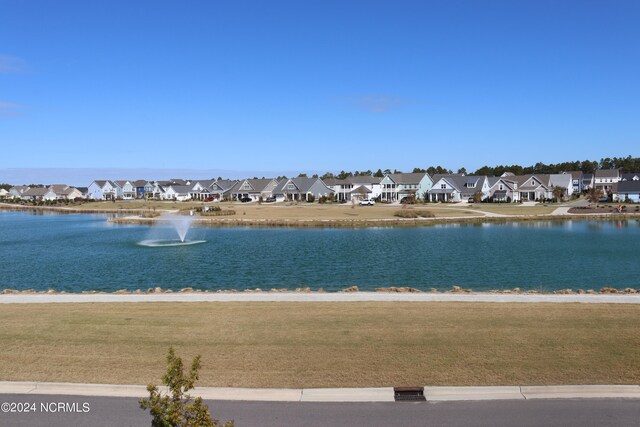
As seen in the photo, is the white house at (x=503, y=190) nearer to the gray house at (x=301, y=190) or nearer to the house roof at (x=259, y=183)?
the gray house at (x=301, y=190)

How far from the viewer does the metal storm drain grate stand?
1047 centimetres

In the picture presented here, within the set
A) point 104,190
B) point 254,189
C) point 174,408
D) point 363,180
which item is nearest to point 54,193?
point 104,190

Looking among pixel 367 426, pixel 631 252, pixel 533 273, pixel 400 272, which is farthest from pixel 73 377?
pixel 631 252

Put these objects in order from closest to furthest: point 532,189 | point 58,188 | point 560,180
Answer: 1. point 532,189
2. point 560,180
3. point 58,188

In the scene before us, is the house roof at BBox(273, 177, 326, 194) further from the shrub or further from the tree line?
the shrub

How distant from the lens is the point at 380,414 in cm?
983

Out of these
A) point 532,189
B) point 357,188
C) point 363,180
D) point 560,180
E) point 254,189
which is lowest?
point 532,189

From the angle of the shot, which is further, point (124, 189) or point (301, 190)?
point (124, 189)

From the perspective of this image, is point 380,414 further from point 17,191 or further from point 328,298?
point 17,191

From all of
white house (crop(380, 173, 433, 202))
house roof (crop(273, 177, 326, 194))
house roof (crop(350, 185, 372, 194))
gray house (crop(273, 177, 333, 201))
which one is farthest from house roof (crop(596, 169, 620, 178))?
house roof (crop(273, 177, 326, 194))

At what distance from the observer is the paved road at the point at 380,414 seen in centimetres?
948

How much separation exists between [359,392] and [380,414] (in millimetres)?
1014

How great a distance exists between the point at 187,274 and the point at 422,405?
2426cm

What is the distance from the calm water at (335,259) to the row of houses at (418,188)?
47476 millimetres
